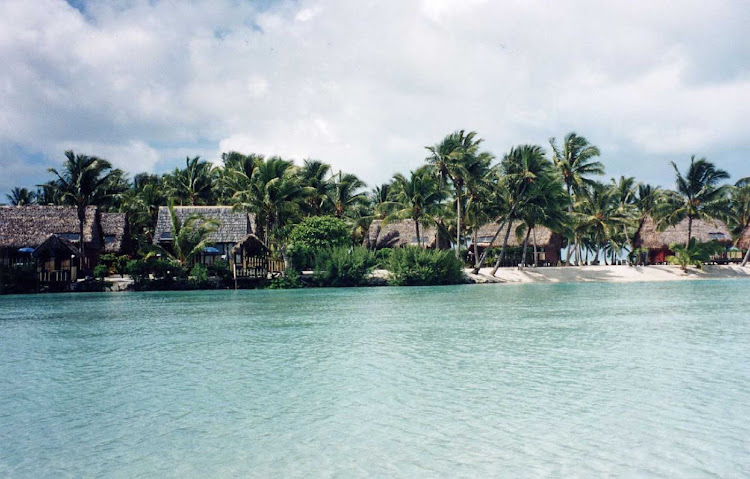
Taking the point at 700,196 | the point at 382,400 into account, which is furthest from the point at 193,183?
the point at 382,400

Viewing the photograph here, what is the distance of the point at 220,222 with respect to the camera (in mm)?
38594

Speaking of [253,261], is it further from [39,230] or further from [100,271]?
[39,230]

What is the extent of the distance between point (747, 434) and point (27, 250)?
35.1 m

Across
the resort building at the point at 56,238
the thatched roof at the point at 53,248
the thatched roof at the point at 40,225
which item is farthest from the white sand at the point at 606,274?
the thatched roof at the point at 40,225

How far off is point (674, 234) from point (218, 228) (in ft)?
107

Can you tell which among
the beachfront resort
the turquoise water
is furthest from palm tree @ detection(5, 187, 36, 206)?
the turquoise water

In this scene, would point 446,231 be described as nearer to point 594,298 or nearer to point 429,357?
point 594,298

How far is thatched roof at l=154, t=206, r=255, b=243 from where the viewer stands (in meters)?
38.3

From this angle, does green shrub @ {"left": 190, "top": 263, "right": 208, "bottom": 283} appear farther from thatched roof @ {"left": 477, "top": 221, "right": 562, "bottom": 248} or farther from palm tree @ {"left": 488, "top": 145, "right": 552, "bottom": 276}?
thatched roof @ {"left": 477, "top": 221, "right": 562, "bottom": 248}

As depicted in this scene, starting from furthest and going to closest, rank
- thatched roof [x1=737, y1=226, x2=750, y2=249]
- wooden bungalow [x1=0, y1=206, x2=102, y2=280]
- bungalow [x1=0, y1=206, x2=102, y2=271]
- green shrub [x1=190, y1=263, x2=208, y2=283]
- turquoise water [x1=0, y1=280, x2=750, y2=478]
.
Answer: thatched roof [x1=737, y1=226, x2=750, y2=249], bungalow [x1=0, y1=206, x2=102, y2=271], wooden bungalow [x1=0, y1=206, x2=102, y2=280], green shrub [x1=190, y1=263, x2=208, y2=283], turquoise water [x1=0, y1=280, x2=750, y2=478]

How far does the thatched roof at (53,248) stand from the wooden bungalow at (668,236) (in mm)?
37494

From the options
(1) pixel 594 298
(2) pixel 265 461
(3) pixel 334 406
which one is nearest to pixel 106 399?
(3) pixel 334 406

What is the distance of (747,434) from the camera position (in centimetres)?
562

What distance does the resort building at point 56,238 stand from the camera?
102 feet
